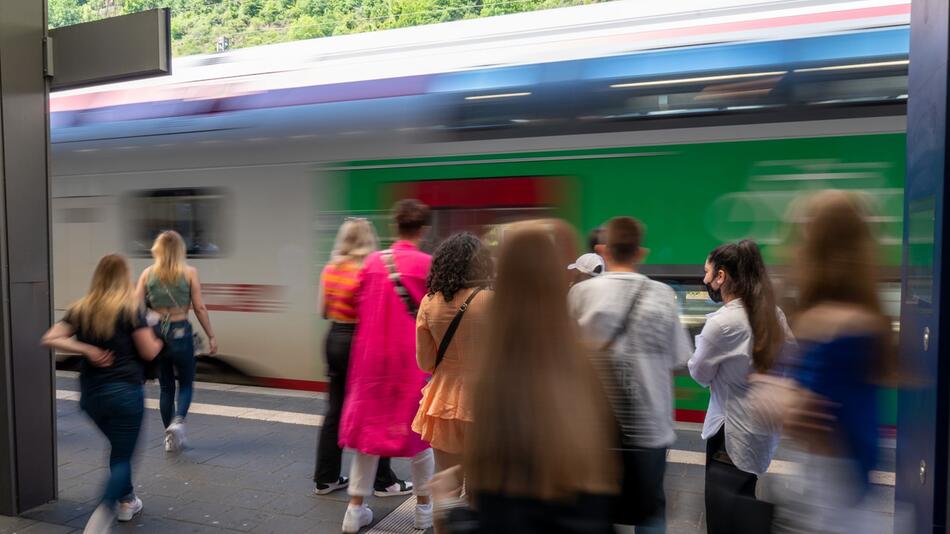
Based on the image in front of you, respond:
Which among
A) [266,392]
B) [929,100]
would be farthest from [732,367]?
[266,392]

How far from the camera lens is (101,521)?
3484mm

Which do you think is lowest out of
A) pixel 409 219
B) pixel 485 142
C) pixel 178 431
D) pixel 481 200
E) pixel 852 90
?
pixel 178 431

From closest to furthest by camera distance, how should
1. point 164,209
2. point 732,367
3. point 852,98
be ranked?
point 732,367, point 852,98, point 164,209

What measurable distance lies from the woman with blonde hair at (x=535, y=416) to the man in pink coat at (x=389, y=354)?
1.80 m

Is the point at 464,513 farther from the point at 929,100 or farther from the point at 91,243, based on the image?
the point at 91,243

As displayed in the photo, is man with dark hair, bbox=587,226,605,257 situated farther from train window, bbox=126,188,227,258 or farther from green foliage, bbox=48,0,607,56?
green foliage, bbox=48,0,607,56

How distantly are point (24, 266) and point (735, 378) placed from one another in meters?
3.88

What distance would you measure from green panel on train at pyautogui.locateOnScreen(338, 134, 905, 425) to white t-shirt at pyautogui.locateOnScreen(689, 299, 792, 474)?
2.11 m

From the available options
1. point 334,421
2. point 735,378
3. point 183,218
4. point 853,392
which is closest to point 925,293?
point 853,392

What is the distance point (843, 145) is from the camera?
5.08m

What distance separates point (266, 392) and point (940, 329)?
6.31 metres

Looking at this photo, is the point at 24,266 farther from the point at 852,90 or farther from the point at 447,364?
the point at 852,90

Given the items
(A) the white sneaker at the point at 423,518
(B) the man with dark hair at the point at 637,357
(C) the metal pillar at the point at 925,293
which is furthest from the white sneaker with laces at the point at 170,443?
(C) the metal pillar at the point at 925,293

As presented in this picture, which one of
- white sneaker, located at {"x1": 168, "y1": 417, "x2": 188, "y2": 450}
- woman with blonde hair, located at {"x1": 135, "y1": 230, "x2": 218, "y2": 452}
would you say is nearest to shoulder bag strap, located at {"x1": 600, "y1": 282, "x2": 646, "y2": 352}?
woman with blonde hair, located at {"x1": 135, "y1": 230, "x2": 218, "y2": 452}
